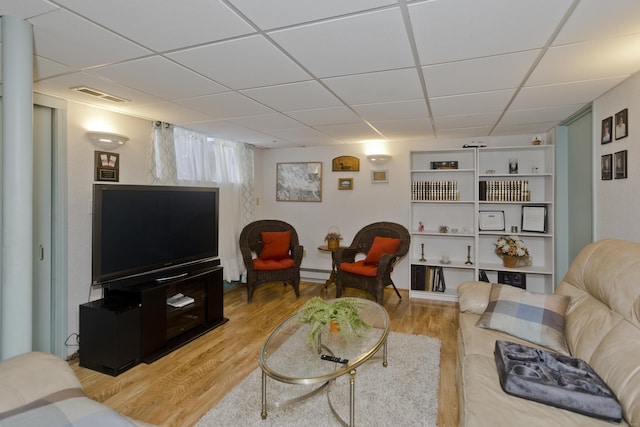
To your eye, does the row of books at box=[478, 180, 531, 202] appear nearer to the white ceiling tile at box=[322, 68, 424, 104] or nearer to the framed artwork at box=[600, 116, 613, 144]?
the framed artwork at box=[600, 116, 613, 144]

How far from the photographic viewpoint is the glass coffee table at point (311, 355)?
1802 mm

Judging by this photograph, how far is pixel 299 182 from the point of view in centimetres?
548

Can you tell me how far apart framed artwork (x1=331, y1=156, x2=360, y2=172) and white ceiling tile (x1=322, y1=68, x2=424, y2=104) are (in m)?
2.28

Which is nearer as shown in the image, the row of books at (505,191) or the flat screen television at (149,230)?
the flat screen television at (149,230)

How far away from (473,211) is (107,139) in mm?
4347

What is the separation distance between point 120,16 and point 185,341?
2614 millimetres

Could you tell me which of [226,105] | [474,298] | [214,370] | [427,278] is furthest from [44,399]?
[427,278]

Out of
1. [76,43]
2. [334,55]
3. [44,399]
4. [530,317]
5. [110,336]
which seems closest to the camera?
→ [44,399]

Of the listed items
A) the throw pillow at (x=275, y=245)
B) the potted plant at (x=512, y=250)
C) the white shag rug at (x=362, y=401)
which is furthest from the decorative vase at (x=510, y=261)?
the throw pillow at (x=275, y=245)

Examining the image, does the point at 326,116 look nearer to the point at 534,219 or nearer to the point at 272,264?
the point at 272,264

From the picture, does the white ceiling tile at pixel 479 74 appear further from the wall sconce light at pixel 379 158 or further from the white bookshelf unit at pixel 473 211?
the wall sconce light at pixel 379 158

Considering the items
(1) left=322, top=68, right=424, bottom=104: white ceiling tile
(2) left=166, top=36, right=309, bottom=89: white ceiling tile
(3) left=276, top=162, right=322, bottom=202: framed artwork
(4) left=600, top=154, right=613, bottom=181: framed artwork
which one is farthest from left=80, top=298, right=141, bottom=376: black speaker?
(4) left=600, top=154, right=613, bottom=181: framed artwork

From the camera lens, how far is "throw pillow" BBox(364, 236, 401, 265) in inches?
172

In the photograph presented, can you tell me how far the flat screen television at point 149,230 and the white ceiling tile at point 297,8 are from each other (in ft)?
6.45
